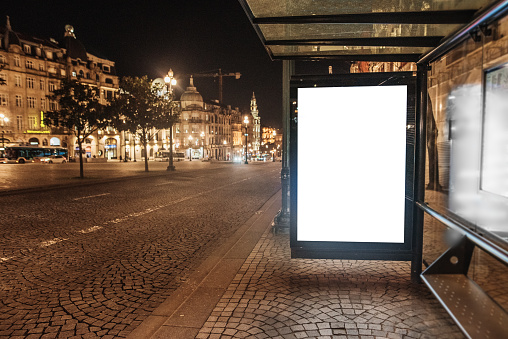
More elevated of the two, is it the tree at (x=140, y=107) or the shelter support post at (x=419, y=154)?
the tree at (x=140, y=107)

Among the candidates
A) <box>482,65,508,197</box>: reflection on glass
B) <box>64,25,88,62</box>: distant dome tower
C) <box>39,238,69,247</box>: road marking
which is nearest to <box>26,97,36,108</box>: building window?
Answer: <box>64,25,88,62</box>: distant dome tower

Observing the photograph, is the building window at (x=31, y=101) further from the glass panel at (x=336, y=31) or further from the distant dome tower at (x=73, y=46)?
the glass panel at (x=336, y=31)

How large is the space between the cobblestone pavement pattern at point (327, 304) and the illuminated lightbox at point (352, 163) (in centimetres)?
55

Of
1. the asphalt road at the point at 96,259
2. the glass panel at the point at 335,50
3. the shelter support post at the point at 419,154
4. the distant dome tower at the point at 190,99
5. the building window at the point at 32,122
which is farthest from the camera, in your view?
the distant dome tower at the point at 190,99

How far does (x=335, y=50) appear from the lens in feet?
16.1

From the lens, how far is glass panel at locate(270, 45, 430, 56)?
4.49 meters

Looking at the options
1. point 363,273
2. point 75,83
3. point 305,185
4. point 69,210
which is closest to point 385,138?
point 305,185

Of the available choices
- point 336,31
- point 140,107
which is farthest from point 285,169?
point 140,107

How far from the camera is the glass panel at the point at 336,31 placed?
3884mm

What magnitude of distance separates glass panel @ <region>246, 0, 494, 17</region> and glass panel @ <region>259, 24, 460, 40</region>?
213 millimetres

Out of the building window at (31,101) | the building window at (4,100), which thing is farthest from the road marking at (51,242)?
the building window at (31,101)

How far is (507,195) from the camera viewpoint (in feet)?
28.3

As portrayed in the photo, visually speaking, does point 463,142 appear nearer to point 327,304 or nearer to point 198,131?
point 327,304

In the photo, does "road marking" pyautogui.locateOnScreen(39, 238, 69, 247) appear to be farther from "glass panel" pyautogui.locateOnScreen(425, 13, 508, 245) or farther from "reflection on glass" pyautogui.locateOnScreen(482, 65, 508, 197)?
"reflection on glass" pyautogui.locateOnScreen(482, 65, 508, 197)
